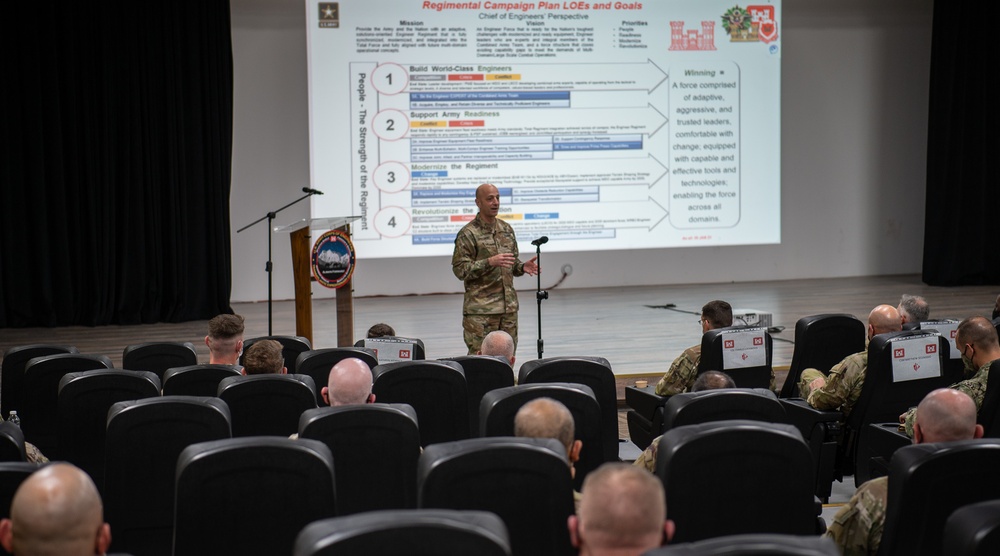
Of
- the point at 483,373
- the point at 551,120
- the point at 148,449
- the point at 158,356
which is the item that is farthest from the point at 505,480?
the point at 551,120

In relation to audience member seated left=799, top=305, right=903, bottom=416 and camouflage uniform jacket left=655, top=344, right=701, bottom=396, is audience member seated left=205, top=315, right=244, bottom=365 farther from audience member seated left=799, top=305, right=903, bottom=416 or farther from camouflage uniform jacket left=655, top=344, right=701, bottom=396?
audience member seated left=799, top=305, right=903, bottom=416

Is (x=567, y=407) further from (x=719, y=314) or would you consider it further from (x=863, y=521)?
(x=719, y=314)

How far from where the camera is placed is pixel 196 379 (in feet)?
13.5

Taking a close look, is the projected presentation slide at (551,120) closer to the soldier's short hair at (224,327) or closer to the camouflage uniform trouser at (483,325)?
the camouflage uniform trouser at (483,325)

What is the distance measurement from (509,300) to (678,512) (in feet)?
13.5

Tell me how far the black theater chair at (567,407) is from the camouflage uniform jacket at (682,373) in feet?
4.66

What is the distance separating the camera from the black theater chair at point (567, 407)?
3291 mm

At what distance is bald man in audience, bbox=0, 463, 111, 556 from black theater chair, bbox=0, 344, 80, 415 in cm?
306

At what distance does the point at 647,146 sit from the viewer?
428 inches

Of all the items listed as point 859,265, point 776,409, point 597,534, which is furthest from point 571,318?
point 597,534

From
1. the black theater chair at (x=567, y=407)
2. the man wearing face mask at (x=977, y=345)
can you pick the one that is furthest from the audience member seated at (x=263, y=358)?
the man wearing face mask at (x=977, y=345)

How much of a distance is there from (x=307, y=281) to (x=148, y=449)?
4.11 meters

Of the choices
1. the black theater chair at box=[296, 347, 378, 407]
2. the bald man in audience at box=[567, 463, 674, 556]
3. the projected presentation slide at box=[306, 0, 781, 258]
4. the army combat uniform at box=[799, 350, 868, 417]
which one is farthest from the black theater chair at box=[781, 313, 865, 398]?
the projected presentation slide at box=[306, 0, 781, 258]

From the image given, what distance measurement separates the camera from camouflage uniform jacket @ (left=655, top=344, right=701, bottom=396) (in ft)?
16.5
